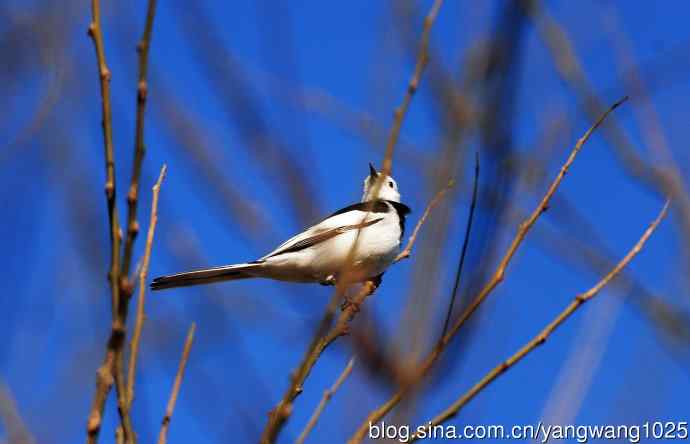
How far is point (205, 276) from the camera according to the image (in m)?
4.97

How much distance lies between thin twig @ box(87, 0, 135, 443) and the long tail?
10.0 feet

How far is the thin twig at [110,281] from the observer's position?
1.52m

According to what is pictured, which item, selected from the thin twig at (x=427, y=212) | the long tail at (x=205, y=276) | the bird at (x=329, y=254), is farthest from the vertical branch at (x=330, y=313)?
the bird at (x=329, y=254)

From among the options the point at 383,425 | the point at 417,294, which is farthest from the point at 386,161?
the point at 383,425

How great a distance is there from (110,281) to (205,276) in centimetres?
340

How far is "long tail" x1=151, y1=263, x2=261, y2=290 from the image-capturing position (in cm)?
474

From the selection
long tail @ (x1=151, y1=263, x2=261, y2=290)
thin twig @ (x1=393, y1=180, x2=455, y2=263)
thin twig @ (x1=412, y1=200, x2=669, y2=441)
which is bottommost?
thin twig @ (x1=412, y1=200, x2=669, y2=441)

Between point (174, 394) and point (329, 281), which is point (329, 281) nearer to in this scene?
point (329, 281)

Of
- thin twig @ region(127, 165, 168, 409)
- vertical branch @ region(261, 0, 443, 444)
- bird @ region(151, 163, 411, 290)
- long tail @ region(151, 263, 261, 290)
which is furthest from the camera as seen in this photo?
bird @ region(151, 163, 411, 290)

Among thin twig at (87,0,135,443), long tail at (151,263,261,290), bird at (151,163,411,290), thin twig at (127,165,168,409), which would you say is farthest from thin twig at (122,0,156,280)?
bird at (151,163,411,290)

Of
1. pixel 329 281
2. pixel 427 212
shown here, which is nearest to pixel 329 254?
pixel 329 281

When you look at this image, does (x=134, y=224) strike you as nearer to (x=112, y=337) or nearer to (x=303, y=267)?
(x=112, y=337)

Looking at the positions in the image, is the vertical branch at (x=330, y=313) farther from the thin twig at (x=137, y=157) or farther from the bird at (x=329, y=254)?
the bird at (x=329, y=254)

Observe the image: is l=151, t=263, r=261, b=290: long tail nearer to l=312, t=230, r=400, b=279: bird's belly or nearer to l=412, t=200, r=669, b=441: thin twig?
l=312, t=230, r=400, b=279: bird's belly
